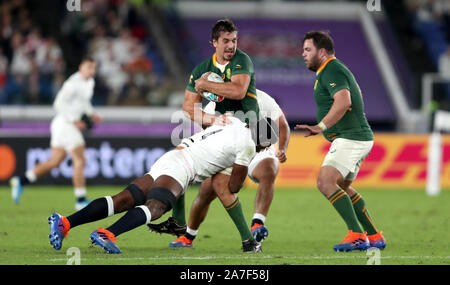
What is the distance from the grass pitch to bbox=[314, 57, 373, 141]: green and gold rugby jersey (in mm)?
1193

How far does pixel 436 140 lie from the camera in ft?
50.4

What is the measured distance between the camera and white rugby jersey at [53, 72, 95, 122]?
1338cm

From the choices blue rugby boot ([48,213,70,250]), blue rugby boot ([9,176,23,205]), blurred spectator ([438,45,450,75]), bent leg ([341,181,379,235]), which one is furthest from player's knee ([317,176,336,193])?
blurred spectator ([438,45,450,75])

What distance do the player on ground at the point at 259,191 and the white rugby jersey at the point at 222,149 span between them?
0.59ft

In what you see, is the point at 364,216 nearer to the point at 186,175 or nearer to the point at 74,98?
the point at 186,175

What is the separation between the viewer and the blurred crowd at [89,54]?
1914 cm

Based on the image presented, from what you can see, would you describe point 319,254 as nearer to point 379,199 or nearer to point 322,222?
point 322,222

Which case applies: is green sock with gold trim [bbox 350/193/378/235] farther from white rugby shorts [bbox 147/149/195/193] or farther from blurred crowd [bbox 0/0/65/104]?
blurred crowd [bbox 0/0/65/104]

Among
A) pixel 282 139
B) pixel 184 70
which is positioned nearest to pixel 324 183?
pixel 282 139

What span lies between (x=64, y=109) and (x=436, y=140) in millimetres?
6686

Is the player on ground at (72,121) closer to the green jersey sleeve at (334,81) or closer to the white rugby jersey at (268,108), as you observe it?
the white rugby jersey at (268,108)

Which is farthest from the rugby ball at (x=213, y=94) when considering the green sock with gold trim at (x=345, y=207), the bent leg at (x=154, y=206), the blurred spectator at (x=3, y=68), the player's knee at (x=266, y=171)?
the blurred spectator at (x=3, y=68)

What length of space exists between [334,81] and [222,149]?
50.9 inches
